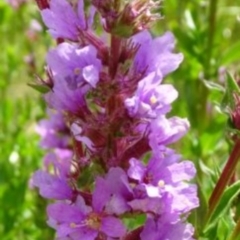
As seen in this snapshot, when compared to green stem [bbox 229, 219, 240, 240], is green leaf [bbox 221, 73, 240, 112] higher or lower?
higher

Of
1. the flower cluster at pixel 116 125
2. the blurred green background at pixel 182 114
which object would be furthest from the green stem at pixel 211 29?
the flower cluster at pixel 116 125

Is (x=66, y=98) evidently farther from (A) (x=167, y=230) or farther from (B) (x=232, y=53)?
(B) (x=232, y=53)

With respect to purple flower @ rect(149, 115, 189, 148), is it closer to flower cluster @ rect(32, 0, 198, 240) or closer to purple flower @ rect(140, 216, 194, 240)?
flower cluster @ rect(32, 0, 198, 240)

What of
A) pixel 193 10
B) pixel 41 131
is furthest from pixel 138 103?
pixel 193 10

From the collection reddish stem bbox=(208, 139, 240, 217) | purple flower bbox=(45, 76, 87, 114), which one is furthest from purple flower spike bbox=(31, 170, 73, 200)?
reddish stem bbox=(208, 139, 240, 217)

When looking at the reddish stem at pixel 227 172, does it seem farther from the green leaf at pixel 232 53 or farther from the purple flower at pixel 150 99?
the green leaf at pixel 232 53

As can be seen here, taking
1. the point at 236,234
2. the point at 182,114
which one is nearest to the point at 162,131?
the point at 236,234

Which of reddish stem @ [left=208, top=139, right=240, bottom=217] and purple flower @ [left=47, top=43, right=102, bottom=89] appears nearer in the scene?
purple flower @ [left=47, top=43, right=102, bottom=89]

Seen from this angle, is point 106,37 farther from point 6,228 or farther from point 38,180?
point 6,228
